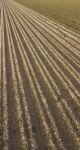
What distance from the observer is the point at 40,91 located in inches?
554

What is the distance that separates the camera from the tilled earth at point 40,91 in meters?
10.6

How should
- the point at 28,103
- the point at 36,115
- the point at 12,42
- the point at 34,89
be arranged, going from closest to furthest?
1. the point at 36,115
2. the point at 28,103
3. the point at 34,89
4. the point at 12,42

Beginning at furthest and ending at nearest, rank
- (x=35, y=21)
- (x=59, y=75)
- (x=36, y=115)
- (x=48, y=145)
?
(x=35, y=21) → (x=59, y=75) → (x=36, y=115) → (x=48, y=145)

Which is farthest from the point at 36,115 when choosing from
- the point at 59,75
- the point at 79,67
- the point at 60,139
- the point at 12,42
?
the point at 12,42

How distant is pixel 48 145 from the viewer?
10.2m

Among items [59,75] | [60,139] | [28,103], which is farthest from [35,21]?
[60,139]

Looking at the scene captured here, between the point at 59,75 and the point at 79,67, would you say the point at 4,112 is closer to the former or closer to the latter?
the point at 59,75

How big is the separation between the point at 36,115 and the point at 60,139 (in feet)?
6.68

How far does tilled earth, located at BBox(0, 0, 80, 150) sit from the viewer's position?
34.9ft

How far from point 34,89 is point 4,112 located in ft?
8.06

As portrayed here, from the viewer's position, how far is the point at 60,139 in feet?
34.0

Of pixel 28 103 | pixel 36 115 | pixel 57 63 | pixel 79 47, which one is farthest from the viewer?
pixel 79 47

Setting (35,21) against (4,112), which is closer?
(4,112)

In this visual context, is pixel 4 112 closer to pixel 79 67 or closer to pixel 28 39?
pixel 79 67
